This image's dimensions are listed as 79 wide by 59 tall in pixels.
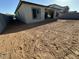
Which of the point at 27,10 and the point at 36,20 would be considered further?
the point at 36,20

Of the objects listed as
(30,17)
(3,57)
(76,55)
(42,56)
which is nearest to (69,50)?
(76,55)

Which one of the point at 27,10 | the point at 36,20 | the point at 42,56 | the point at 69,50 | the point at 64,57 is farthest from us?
the point at 36,20

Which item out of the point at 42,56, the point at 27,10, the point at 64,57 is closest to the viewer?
the point at 64,57

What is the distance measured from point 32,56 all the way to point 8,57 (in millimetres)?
889

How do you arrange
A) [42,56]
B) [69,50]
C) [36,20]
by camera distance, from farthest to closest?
[36,20] → [69,50] → [42,56]

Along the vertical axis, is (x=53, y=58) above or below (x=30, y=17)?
below

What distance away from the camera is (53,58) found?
218 cm

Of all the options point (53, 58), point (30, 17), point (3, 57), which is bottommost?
point (3, 57)

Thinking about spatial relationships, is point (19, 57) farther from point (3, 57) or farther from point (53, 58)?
point (53, 58)

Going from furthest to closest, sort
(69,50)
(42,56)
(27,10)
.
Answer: (27,10), (69,50), (42,56)

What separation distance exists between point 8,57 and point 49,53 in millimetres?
1493

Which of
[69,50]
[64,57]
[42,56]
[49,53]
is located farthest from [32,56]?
[69,50]

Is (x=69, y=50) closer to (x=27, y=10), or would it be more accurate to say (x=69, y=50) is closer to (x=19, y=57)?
(x=19, y=57)

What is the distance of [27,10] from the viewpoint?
946 cm
